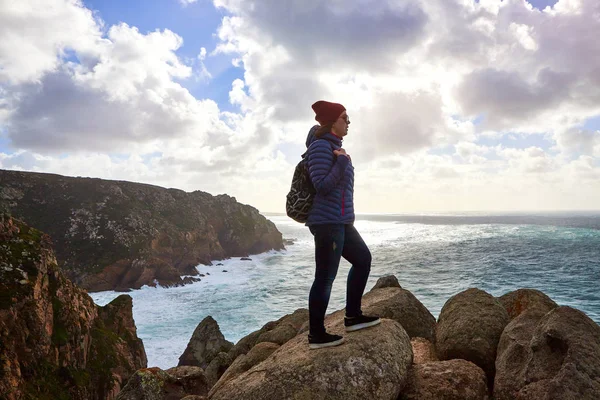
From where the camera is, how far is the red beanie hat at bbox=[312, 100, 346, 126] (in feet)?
16.1

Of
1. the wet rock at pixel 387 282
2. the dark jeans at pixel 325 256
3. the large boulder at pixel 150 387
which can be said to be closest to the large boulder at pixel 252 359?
the large boulder at pixel 150 387

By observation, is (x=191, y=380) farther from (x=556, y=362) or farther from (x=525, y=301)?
(x=525, y=301)

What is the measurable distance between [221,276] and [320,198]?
66.6m

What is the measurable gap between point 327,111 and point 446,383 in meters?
4.37

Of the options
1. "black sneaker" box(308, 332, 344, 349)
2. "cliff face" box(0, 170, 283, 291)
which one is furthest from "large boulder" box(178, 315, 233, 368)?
"cliff face" box(0, 170, 283, 291)

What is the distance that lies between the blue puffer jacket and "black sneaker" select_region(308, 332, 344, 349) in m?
1.72

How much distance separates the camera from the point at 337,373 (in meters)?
4.55

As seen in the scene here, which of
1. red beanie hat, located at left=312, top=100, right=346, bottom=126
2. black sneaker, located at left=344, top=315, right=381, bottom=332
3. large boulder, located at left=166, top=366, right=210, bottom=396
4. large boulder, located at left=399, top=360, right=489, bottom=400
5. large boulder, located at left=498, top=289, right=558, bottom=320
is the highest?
red beanie hat, located at left=312, top=100, right=346, bottom=126

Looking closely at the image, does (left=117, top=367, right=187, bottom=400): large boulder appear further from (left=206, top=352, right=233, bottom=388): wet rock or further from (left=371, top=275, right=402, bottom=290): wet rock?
(left=371, top=275, right=402, bottom=290): wet rock

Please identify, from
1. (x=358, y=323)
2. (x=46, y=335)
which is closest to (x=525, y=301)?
(x=358, y=323)

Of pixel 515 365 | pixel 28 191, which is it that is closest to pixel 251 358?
pixel 515 365

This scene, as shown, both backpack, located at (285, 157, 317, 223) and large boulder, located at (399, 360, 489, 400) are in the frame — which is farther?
large boulder, located at (399, 360, 489, 400)

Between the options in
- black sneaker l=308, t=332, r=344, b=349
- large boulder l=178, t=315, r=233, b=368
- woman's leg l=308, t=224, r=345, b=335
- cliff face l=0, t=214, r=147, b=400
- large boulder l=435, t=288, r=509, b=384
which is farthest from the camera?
large boulder l=178, t=315, r=233, b=368

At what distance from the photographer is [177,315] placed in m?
44.5
